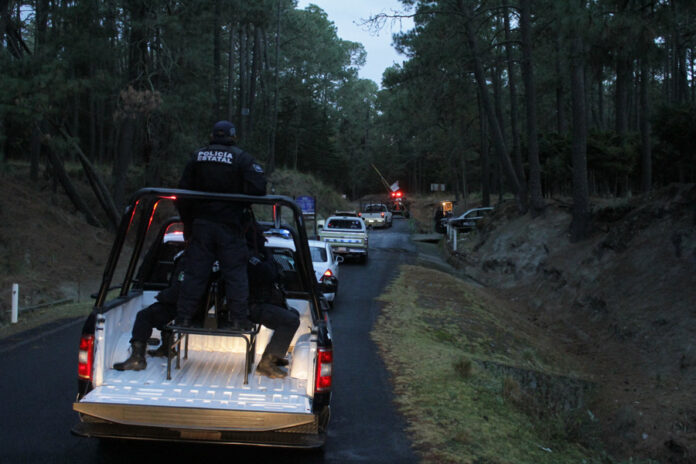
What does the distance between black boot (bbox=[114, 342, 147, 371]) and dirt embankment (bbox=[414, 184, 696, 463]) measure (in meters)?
6.75

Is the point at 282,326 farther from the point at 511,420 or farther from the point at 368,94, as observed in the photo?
the point at 368,94

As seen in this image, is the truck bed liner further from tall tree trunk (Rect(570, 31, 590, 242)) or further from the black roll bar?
tall tree trunk (Rect(570, 31, 590, 242))

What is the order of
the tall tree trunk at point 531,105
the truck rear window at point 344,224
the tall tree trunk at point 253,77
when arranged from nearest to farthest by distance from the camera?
1. the tall tree trunk at point 531,105
2. the truck rear window at point 344,224
3. the tall tree trunk at point 253,77

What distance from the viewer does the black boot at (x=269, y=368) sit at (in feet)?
18.1

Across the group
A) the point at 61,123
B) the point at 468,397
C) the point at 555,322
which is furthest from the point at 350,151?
the point at 468,397

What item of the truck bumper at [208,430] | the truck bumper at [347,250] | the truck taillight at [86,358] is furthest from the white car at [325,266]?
the truck bumper at [208,430]

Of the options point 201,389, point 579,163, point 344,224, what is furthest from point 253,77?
point 201,389

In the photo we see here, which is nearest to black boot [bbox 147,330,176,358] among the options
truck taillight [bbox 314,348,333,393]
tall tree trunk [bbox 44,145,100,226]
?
truck taillight [bbox 314,348,333,393]

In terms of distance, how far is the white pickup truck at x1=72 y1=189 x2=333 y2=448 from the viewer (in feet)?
15.9

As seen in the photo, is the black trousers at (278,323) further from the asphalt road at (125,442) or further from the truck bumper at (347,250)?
the truck bumper at (347,250)

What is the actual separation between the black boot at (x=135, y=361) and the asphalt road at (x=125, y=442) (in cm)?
79

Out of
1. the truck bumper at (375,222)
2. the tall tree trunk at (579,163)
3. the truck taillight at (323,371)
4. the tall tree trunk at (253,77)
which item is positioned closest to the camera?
the truck taillight at (323,371)

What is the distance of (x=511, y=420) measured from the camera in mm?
7633

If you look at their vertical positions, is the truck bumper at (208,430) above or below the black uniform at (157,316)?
below
